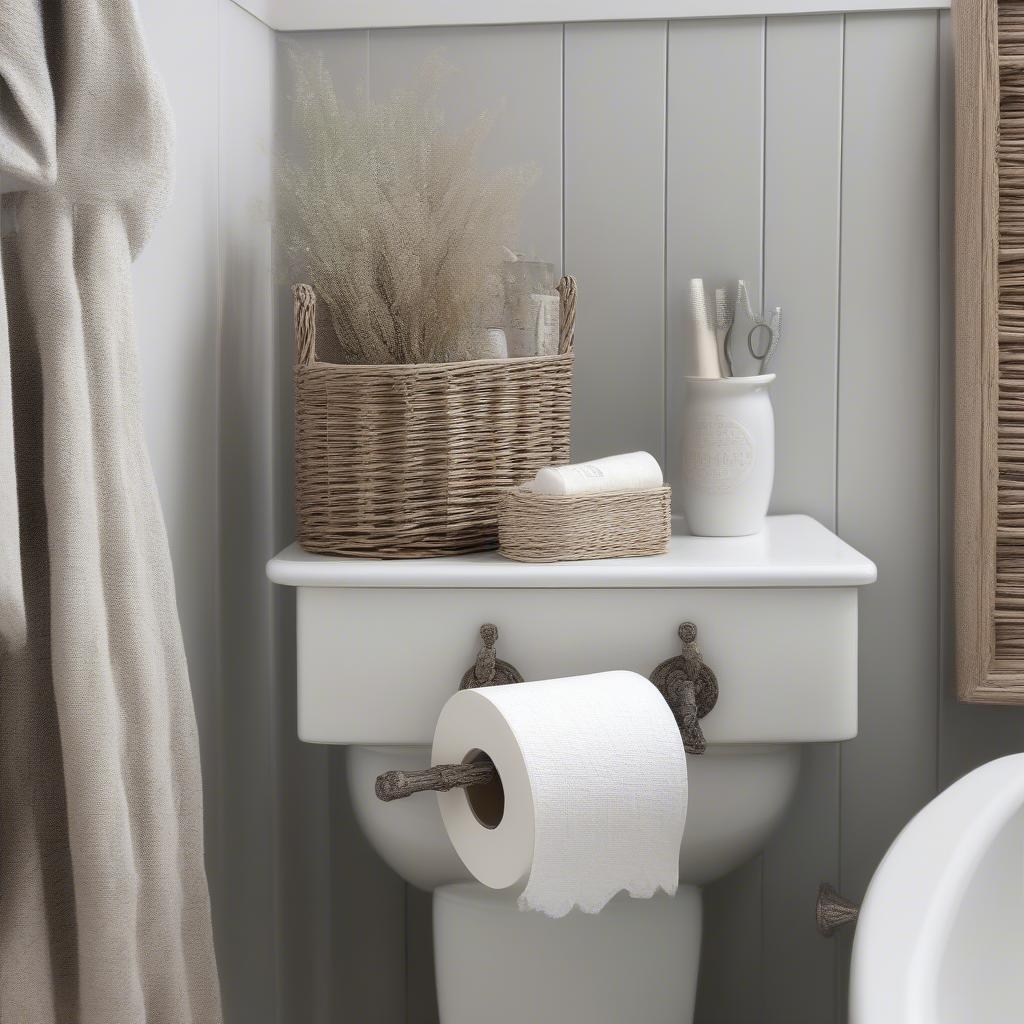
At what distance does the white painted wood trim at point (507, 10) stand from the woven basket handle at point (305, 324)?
0.37 metres

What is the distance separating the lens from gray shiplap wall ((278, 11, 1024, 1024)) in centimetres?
122

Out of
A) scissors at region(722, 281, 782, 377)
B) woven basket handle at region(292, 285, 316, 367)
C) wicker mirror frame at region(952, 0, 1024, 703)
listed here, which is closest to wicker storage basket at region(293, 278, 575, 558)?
woven basket handle at region(292, 285, 316, 367)

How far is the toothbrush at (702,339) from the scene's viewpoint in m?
1.15

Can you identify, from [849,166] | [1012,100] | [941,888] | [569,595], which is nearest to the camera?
[941,888]

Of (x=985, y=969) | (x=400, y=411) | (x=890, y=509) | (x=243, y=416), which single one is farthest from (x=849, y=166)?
(x=985, y=969)

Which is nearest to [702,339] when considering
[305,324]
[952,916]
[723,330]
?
[723,330]

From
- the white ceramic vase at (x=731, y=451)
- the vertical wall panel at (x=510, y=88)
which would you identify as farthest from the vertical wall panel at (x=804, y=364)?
the vertical wall panel at (x=510, y=88)

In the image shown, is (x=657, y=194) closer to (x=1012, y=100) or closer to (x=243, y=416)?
(x=1012, y=100)

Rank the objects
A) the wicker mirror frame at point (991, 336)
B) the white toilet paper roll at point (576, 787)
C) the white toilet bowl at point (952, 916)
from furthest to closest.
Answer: the wicker mirror frame at point (991, 336) < the white toilet paper roll at point (576, 787) < the white toilet bowl at point (952, 916)

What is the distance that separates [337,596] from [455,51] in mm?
645

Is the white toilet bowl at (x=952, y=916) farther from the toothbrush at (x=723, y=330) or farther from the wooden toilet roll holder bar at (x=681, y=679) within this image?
the toothbrush at (x=723, y=330)

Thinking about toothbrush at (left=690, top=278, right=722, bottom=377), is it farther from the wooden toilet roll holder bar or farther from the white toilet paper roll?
the white toilet paper roll

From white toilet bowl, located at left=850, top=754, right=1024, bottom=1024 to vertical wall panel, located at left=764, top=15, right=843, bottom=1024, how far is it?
415mm

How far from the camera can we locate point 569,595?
0.98 meters
